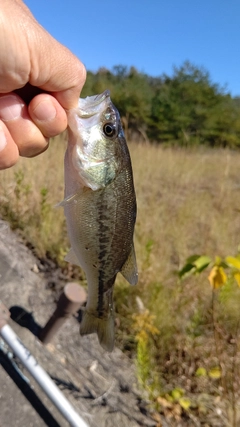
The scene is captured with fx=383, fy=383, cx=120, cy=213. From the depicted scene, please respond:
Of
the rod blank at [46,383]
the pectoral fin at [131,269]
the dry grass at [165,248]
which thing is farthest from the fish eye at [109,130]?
the dry grass at [165,248]

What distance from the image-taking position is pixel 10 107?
139cm

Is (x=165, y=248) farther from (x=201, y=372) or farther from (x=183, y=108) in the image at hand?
(x=183, y=108)

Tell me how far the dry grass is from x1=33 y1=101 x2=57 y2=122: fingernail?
2.21 meters

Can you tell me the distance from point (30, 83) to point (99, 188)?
46 centimetres

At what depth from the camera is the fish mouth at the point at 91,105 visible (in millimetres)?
1453

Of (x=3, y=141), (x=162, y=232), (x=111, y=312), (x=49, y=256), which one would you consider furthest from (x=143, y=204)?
(x=3, y=141)

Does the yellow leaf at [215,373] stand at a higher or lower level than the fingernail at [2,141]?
lower

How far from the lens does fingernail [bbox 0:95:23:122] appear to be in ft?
4.43

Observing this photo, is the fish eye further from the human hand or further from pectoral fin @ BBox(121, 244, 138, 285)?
pectoral fin @ BBox(121, 244, 138, 285)

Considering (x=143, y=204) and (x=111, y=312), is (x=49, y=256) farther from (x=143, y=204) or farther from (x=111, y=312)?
(x=111, y=312)

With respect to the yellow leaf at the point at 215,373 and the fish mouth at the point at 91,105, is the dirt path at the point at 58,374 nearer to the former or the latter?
the yellow leaf at the point at 215,373

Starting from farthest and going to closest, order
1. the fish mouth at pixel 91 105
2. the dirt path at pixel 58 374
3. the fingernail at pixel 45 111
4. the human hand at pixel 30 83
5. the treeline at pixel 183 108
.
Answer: the treeline at pixel 183 108 → the dirt path at pixel 58 374 → the fish mouth at pixel 91 105 → the fingernail at pixel 45 111 → the human hand at pixel 30 83

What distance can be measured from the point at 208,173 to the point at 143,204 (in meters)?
4.53

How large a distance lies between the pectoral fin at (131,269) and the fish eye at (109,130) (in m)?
0.48
